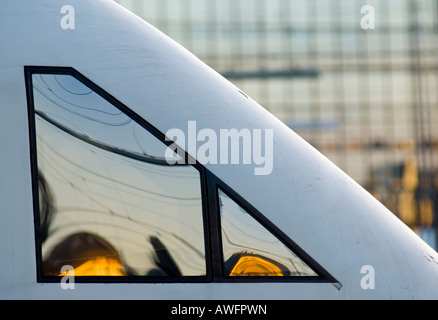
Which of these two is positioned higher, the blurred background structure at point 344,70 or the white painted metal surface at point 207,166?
the blurred background structure at point 344,70

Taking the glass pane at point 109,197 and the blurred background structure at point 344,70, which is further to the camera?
the blurred background structure at point 344,70

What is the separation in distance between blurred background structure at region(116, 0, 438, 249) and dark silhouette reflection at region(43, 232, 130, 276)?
25.1 meters

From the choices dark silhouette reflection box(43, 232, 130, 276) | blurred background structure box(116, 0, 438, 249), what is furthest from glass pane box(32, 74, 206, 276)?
blurred background structure box(116, 0, 438, 249)

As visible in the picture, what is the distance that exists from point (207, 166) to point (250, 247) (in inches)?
11.6

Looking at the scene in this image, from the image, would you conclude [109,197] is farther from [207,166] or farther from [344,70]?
[344,70]

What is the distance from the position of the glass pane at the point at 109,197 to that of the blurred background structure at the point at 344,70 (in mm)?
25040

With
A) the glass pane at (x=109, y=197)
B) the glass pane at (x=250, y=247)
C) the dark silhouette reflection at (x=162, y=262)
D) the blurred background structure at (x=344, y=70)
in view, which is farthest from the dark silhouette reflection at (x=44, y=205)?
the blurred background structure at (x=344, y=70)

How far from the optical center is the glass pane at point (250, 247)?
203 cm

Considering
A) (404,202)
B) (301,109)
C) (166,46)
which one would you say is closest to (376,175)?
(404,202)

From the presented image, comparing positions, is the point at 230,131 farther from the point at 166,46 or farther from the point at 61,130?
the point at 61,130

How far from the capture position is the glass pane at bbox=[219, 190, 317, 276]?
6.67ft

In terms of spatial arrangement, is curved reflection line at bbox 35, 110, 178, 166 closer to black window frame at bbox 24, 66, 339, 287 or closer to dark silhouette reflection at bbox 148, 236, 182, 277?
black window frame at bbox 24, 66, 339, 287

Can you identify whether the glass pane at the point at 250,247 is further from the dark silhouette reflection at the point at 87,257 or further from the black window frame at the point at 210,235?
the dark silhouette reflection at the point at 87,257

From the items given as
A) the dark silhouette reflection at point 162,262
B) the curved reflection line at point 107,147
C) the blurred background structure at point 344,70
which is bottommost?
the dark silhouette reflection at point 162,262
